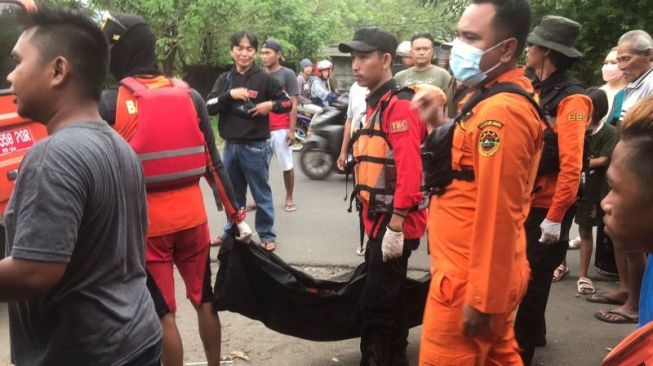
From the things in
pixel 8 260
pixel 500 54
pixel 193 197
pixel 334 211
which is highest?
pixel 500 54

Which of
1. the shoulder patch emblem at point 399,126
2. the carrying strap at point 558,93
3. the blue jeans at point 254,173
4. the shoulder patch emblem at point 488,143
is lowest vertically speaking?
the blue jeans at point 254,173

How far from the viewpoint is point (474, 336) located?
2238mm

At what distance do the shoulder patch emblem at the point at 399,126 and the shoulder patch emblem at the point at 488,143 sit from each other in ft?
3.33

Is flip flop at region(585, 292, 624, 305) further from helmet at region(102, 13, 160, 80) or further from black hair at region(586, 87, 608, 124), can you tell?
helmet at region(102, 13, 160, 80)

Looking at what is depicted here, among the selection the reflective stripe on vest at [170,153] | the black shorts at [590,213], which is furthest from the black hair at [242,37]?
the black shorts at [590,213]

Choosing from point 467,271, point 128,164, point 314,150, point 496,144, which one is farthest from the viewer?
point 314,150

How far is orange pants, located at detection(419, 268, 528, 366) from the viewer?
2307 mm

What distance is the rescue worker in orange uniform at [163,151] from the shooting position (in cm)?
296

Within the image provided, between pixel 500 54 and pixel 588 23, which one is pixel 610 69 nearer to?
pixel 500 54

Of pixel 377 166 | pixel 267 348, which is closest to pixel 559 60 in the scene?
pixel 377 166

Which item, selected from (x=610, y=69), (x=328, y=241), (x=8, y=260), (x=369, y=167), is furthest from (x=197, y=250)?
(x=610, y=69)

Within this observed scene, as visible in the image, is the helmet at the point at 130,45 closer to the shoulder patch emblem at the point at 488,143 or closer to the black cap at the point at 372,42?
the black cap at the point at 372,42

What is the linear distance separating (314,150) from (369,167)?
6.61 m

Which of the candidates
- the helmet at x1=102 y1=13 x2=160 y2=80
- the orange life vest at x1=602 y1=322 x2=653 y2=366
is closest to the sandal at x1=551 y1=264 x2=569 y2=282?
the helmet at x1=102 y1=13 x2=160 y2=80
